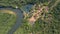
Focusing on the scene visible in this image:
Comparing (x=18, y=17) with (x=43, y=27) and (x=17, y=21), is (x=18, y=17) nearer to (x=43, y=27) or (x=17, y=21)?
(x=17, y=21)

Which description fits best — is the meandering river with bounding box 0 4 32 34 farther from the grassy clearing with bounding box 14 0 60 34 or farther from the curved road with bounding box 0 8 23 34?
the grassy clearing with bounding box 14 0 60 34

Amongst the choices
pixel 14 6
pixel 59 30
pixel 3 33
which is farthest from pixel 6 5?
pixel 59 30

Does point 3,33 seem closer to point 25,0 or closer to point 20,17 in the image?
point 20,17

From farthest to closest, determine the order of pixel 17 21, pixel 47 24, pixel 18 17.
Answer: pixel 18 17 → pixel 17 21 → pixel 47 24

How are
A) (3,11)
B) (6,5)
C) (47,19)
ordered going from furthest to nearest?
(6,5)
(3,11)
(47,19)

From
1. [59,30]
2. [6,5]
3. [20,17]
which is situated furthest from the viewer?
[6,5]

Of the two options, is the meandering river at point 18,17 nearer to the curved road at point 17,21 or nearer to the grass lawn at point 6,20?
the curved road at point 17,21

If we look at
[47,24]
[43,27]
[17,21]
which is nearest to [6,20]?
[17,21]

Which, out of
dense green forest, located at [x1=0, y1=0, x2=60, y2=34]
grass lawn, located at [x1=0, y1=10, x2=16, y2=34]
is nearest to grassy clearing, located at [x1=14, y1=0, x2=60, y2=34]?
dense green forest, located at [x1=0, y1=0, x2=60, y2=34]

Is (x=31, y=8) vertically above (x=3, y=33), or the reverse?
(x=31, y=8)
